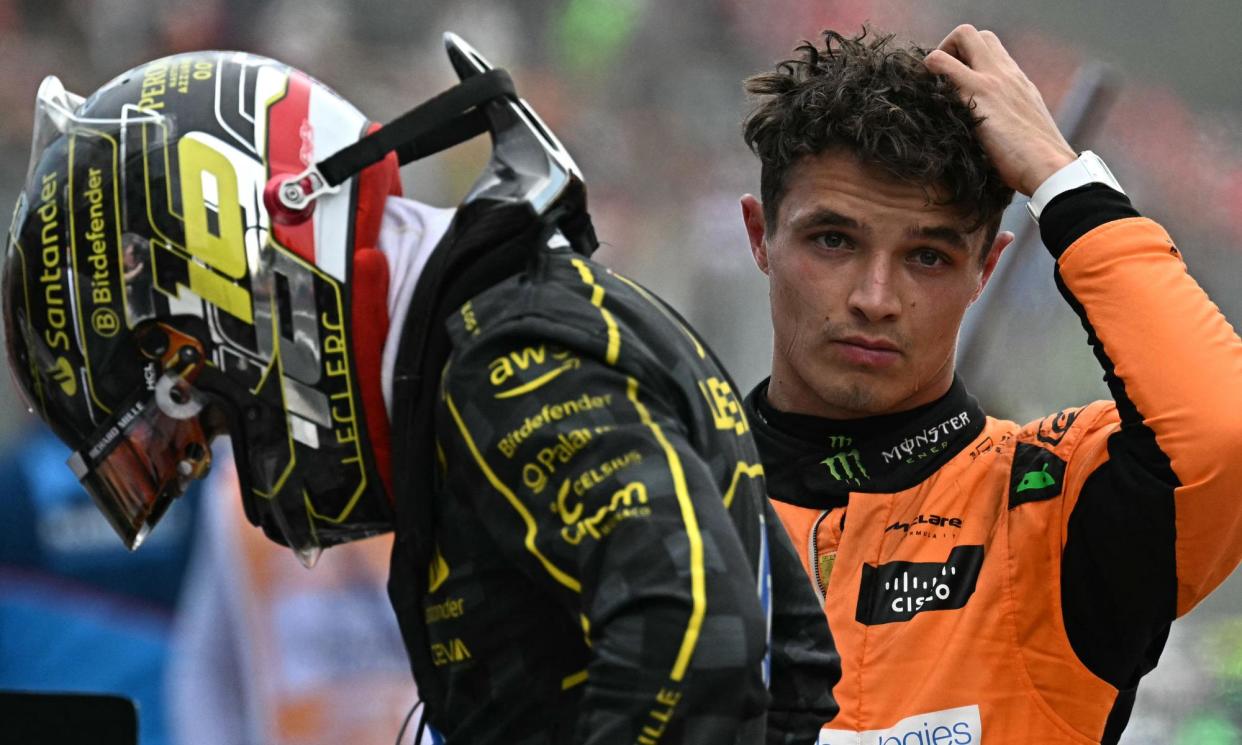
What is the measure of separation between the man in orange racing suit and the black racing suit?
92 centimetres

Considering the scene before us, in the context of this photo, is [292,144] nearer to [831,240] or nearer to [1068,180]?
[831,240]

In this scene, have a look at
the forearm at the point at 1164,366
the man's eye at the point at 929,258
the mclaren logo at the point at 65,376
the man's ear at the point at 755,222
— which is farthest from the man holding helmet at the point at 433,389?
the man's ear at the point at 755,222

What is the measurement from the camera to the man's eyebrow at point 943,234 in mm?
2400

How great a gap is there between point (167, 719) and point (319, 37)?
67.8 inches

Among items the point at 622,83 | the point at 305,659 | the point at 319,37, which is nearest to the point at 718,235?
the point at 622,83

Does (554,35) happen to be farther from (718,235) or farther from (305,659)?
(305,659)

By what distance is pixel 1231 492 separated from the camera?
221 cm

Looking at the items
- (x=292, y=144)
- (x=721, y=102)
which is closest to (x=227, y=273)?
(x=292, y=144)

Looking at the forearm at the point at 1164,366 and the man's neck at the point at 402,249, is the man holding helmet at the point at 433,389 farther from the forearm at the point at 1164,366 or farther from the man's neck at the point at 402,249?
the forearm at the point at 1164,366

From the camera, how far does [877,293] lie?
2.37 metres

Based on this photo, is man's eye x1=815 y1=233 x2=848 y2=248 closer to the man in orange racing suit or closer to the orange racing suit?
the man in orange racing suit

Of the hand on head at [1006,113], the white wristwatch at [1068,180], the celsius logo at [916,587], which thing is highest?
the hand on head at [1006,113]

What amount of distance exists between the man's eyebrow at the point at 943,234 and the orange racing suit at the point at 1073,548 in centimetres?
12

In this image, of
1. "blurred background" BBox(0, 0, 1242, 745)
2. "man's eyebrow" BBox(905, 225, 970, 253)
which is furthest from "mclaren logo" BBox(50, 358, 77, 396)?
"blurred background" BBox(0, 0, 1242, 745)
